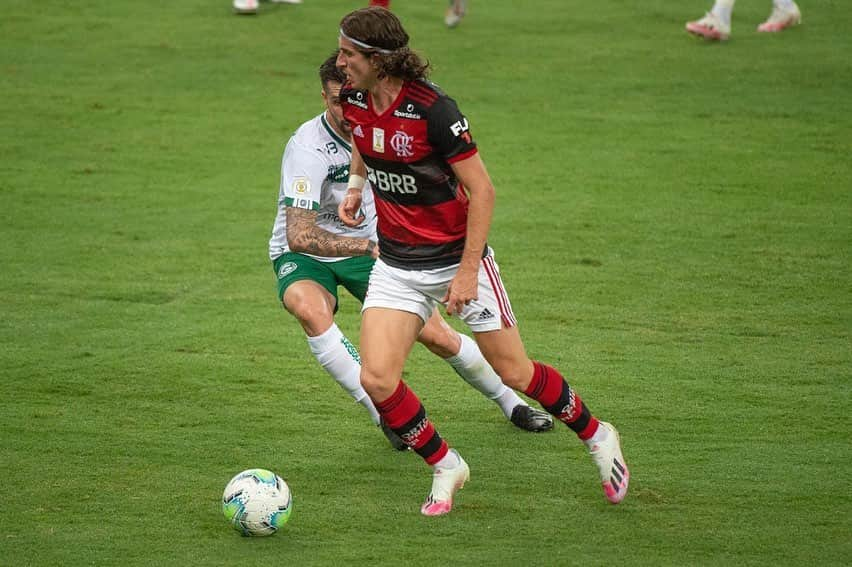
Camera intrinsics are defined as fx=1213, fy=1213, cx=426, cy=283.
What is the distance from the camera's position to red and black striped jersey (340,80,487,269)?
15.5 feet

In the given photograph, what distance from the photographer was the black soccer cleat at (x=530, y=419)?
6027mm

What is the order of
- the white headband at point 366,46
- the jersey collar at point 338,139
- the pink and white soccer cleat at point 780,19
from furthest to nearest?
the pink and white soccer cleat at point 780,19, the jersey collar at point 338,139, the white headband at point 366,46

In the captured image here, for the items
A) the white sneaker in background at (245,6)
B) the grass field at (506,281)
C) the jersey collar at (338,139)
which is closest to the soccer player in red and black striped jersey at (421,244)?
the grass field at (506,281)

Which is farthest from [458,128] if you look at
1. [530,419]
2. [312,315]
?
[530,419]

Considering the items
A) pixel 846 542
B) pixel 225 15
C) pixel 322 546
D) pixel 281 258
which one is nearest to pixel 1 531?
pixel 322 546

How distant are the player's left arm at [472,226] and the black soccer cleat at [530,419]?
52.0 inches

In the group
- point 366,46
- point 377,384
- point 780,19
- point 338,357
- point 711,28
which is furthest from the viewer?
point 780,19

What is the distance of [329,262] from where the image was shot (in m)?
6.02

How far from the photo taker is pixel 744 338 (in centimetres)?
713

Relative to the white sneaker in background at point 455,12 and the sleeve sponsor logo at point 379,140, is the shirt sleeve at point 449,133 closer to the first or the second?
the sleeve sponsor logo at point 379,140

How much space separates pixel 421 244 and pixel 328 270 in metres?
1.10

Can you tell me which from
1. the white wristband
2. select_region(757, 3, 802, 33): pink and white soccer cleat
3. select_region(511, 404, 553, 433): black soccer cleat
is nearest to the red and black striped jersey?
the white wristband

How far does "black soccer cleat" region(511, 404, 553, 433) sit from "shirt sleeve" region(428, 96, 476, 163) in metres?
1.76

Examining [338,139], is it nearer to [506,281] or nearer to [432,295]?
[432,295]
